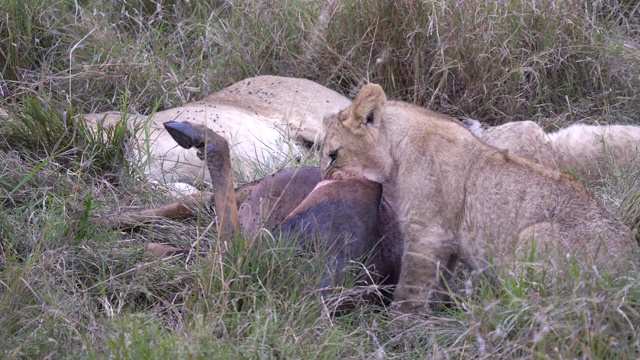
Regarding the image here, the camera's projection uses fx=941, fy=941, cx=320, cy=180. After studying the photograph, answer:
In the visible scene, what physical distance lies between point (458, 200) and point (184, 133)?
1265 millimetres

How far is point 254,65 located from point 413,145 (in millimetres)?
2953

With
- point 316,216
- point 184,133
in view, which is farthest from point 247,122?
point 316,216

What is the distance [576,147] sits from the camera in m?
5.36

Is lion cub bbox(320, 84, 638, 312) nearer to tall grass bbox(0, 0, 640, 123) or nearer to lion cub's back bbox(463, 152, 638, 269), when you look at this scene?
lion cub's back bbox(463, 152, 638, 269)

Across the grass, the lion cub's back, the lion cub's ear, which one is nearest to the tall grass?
the grass

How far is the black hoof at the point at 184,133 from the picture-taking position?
420 centimetres

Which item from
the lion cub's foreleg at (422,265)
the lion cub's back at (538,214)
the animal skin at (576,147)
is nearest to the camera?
the lion cub's back at (538,214)

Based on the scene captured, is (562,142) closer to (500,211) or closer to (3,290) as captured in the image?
(500,211)

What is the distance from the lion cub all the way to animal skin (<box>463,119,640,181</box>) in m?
1.28

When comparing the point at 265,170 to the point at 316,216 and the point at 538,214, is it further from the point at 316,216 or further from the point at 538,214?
the point at 538,214

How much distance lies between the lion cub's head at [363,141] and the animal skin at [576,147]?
51.5 inches

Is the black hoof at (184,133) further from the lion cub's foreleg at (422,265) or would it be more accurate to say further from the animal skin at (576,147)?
the animal skin at (576,147)

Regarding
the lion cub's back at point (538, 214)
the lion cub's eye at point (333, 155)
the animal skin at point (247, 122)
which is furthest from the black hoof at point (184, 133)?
the lion cub's back at point (538, 214)

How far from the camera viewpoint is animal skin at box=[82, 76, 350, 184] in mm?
5418
